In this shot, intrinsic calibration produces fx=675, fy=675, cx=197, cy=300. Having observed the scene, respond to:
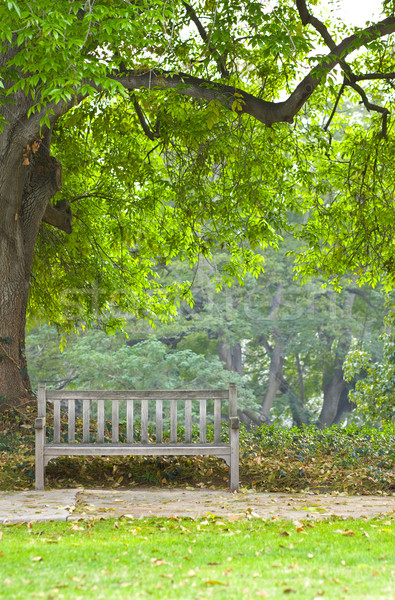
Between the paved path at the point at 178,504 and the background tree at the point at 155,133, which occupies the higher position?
the background tree at the point at 155,133

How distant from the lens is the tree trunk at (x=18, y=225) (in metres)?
8.77

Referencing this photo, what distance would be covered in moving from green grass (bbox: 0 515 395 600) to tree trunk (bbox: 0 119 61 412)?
4.23 metres

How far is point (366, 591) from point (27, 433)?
19.0ft

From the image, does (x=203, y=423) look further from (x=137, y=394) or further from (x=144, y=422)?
(x=137, y=394)

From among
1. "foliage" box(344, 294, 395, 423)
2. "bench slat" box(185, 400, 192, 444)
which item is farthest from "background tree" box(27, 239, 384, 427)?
"bench slat" box(185, 400, 192, 444)

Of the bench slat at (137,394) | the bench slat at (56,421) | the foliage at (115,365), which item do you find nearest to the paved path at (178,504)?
the bench slat at (56,421)

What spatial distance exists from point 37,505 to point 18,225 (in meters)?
4.62

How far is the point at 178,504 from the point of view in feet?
20.1

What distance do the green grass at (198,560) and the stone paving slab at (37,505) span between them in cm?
18

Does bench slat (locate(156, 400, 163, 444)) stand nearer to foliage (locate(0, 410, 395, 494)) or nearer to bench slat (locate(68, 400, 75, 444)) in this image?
foliage (locate(0, 410, 395, 494))

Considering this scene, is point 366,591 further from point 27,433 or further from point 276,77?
point 276,77

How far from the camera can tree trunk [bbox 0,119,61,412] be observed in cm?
877

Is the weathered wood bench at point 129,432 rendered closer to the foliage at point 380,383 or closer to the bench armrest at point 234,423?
the bench armrest at point 234,423

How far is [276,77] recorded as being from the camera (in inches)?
393
